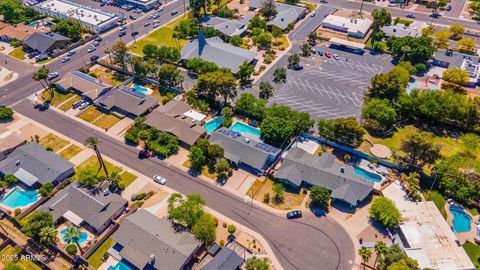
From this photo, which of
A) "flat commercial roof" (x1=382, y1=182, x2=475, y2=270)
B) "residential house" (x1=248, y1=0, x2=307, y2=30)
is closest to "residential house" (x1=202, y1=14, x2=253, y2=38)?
"residential house" (x1=248, y1=0, x2=307, y2=30)

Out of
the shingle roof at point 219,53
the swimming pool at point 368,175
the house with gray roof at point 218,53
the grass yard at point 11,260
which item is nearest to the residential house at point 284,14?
the house with gray roof at point 218,53

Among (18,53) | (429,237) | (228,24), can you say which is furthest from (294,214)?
(18,53)

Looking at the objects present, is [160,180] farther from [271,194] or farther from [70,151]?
[70,151]

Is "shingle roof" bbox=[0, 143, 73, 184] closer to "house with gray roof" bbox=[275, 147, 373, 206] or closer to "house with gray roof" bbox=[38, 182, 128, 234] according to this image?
"house with gray roof" bbox=[38, 182, 128, 234]

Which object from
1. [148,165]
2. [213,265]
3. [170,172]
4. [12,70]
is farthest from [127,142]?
[12,70]

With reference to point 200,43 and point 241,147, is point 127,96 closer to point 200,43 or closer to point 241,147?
point 200,43
